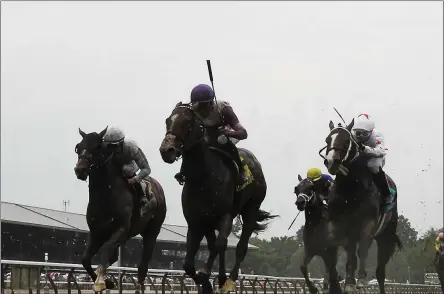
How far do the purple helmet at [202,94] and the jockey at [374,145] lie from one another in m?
2.62

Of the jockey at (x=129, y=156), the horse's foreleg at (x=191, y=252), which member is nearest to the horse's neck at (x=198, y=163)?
the horse's foreleg at (x=191, y=252)

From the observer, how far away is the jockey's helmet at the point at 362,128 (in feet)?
33.8

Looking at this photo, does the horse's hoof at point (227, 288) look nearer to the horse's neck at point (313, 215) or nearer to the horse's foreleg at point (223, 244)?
the horse's foreleg at point (223, 244)

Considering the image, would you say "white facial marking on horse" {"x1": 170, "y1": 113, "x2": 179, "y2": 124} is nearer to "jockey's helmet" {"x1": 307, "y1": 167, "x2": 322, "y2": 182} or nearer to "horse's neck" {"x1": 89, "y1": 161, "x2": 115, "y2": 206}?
"horse's neck" {"x1": 89, "y1": 161, "x2": 115, "y2": 206}

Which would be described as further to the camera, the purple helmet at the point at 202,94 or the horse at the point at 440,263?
the horse at the point at 440,263

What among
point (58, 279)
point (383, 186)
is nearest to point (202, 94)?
point (383, 186)

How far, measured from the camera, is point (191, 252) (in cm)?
802

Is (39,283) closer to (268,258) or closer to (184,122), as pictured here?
(184,122)

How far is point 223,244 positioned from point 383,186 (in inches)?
135

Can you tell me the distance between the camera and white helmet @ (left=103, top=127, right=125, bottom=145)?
31.0 feet

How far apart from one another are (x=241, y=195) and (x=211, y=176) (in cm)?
102

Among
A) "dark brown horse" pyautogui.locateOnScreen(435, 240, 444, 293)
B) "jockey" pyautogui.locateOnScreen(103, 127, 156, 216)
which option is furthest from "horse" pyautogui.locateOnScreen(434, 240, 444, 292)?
"jockey" pyautogui.locateOnScreen(103, 127, 156, 216)

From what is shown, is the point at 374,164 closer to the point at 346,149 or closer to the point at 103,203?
the point at 346,149

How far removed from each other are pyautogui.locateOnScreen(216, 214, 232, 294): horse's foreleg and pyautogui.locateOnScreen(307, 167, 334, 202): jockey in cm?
434
